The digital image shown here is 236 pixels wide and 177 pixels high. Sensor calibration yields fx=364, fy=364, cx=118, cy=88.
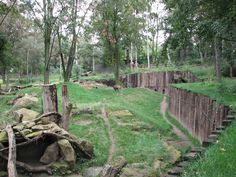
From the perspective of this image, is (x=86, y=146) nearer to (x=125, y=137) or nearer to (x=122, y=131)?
(x=125, y=137)

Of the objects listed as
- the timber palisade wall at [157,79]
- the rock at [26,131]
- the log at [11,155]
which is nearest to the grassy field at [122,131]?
the rock at [26,131]

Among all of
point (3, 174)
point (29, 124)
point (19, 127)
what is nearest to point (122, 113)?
point (29, 124)

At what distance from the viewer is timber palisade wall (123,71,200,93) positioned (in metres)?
31.5

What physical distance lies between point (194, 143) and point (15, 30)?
89.5 ft

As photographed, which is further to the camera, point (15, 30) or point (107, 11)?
point (15, 30)

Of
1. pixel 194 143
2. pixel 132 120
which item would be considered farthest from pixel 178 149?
pixel 132 120

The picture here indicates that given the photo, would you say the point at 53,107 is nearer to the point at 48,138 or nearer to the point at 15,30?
the point at 48,138

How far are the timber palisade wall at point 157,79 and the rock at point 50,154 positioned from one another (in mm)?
20856

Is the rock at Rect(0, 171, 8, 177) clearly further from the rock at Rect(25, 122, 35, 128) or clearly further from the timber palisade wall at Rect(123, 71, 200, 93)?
the timber palisade wall at Rect(123, 71, 200, 93)

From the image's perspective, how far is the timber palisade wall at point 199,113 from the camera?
11.0 metres

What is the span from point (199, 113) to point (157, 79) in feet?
63.9

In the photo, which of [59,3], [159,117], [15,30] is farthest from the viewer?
[15,30]

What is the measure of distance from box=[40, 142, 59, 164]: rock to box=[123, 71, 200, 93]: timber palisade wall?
20.9 meters

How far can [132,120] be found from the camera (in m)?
16.5
